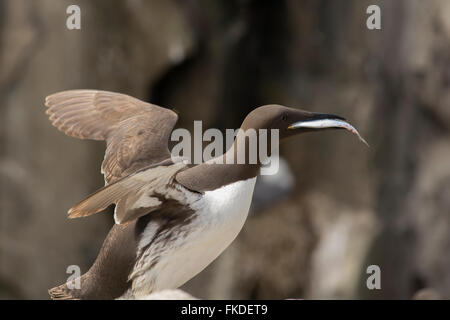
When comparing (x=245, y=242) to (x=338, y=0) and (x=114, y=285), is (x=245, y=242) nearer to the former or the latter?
(x=338, y=0)

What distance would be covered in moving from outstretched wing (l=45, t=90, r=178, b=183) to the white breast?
36cm

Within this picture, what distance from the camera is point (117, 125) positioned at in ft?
9.98

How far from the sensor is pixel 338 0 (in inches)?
233

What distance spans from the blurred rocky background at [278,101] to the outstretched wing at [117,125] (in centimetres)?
267

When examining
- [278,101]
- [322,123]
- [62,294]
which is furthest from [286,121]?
[278,101]

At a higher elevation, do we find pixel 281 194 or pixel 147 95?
pixel 147 95

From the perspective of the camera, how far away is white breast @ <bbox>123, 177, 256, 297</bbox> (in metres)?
2.48

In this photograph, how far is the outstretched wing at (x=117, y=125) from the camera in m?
2.84

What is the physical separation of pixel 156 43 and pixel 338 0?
1352mm

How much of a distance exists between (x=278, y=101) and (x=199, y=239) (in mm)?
3931

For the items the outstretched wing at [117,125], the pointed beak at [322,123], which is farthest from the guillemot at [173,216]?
the outstretched wing at [117,125]

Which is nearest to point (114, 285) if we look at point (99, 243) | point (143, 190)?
point (143, 190)

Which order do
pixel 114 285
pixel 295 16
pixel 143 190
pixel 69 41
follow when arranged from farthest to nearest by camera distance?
pixel 295 16 → pixel 69 41 → pixel 114 285 → pixel 143 190

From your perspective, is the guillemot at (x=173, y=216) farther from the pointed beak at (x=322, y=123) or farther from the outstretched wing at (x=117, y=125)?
the outstretched wing at (x=117, y=125)
